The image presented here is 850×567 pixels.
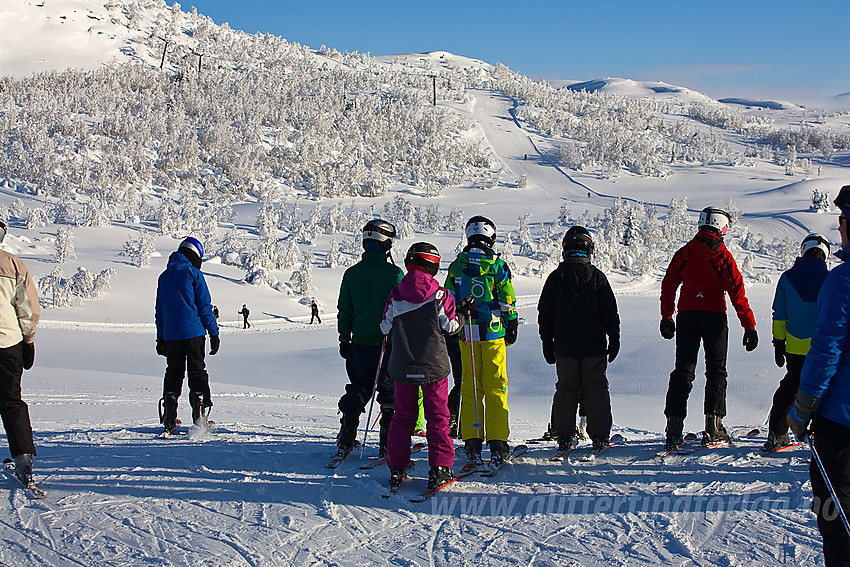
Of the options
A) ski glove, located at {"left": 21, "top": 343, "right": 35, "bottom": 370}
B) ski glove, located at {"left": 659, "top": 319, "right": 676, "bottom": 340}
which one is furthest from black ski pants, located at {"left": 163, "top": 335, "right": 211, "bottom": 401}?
ski glove, located at {"left": 659, "top": 319, "right": 676, "bottom": 340}

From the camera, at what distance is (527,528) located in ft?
12.3

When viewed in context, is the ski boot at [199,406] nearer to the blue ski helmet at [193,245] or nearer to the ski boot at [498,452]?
the blue ski helmet at [193,245]

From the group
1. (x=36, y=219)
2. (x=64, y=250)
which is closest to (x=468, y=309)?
(x=64, y=250)

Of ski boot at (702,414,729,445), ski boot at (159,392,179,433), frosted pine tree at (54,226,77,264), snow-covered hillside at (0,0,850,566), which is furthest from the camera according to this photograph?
frosted pine tree at (54,226,77,264)

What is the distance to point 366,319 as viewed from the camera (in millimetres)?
4805

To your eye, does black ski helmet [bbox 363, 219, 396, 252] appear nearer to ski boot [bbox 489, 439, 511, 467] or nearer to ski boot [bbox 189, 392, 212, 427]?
ski boot [bbox 489, 439, 511, 467]

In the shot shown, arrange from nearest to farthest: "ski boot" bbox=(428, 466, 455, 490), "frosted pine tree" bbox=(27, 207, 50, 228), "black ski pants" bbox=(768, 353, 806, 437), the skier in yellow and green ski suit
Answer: "ski boot" bbox=(428, 466, 455, 490) < the skier in yellow and green ski suit < "black ski pants" bbox=(768, 353, 806, 437) < "frosted pine tree" bbox=(27, 207, 50, 228)

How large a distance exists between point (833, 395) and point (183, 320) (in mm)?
5122

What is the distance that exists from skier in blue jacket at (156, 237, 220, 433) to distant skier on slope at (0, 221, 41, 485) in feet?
4.74

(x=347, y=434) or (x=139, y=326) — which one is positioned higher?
(x=347, y=434)

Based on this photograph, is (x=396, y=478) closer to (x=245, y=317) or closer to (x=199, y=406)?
(x=199, y=406)

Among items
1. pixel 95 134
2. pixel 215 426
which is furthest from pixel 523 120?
pixel 215 426

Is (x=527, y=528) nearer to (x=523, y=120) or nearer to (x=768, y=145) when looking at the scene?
(x=523, y=120)

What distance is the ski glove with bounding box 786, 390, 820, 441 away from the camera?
8.96 feet
